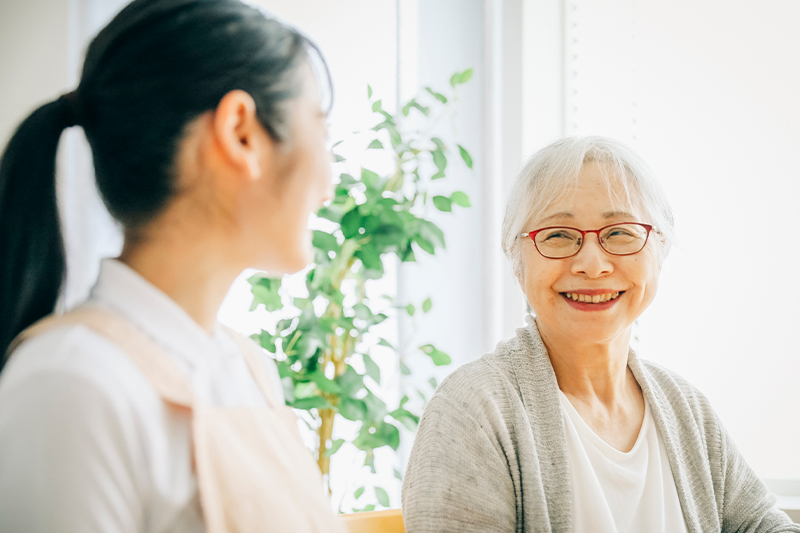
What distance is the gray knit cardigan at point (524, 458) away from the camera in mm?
993

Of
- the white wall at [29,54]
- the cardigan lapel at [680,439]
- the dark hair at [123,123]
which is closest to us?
the dark hair at [123,123]

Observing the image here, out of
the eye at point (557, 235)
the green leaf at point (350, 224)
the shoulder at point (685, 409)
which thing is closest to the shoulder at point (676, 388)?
the shoulder at point (685, 409)

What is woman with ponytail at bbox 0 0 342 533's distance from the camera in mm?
405

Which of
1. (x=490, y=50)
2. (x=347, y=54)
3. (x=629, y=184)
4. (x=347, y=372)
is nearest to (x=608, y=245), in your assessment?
(x=629, y=184)

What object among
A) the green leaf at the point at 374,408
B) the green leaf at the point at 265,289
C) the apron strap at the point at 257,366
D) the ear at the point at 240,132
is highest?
the ear at the point at 240,132

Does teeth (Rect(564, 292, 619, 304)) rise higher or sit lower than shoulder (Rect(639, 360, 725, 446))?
higher

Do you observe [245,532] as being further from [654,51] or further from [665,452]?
[654,51]

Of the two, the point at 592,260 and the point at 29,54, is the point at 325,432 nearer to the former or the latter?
the point at 592,260

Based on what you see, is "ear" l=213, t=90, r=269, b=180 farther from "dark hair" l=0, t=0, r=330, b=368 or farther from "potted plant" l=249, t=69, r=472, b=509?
"potted plant" l=249, t=69, r=472, b=509

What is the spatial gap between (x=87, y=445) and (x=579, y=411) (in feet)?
3.51

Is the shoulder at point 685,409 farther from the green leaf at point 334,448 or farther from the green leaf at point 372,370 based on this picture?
the green leaf at point 334,448

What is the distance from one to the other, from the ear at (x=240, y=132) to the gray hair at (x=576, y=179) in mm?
834

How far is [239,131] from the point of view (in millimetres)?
495

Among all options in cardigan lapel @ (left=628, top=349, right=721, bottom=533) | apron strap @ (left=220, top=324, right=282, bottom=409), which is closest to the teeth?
cardigan lapel @ (left=628, top=349, right=721, bottom=533)
